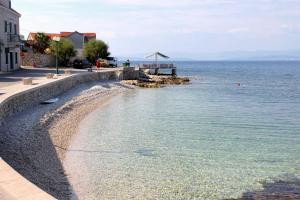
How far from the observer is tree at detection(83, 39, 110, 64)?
7388 centimetres

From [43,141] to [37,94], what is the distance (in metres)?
9.30

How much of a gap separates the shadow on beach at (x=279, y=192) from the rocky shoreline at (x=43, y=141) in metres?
5.00

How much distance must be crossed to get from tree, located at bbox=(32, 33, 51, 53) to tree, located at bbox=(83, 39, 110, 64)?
24.8 feet

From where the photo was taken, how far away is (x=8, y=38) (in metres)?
45.8

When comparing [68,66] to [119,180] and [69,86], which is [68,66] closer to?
[69,86]

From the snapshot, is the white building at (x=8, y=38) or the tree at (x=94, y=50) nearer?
the white building at (x=8, y=38)

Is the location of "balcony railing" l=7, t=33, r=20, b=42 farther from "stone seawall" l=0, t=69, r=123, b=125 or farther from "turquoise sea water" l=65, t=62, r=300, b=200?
"turquoise sea water" l=65, t=62, r=300, b=200

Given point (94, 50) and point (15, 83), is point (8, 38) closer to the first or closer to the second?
point (15, 83)

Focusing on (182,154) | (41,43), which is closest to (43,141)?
(182,154)

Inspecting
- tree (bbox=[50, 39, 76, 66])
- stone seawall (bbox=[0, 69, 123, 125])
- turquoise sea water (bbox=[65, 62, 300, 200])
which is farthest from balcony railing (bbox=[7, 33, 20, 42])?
turquoise sea water (bbox=[65, 62, 300, 200])

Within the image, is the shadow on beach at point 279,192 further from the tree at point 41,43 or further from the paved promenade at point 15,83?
the tree at point 41,43

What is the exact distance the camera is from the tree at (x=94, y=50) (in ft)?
242

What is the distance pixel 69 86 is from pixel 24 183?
98.9 ft

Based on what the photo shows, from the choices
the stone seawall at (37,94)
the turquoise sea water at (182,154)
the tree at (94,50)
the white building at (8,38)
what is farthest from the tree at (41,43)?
the turquoise sea water at (182,154)
